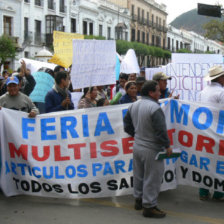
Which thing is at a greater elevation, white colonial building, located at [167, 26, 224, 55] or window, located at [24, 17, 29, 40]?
white colonial building, located at [167, 26, 224, 55]

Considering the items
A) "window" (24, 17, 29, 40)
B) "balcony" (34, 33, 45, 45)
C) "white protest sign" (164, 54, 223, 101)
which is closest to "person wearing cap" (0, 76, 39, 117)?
"white protest sign" (164, 54, 223, 101)

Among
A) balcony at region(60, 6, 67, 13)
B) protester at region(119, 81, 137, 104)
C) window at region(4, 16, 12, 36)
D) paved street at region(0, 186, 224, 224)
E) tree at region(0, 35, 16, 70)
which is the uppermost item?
balcony at region(60, 6, 67, 13)

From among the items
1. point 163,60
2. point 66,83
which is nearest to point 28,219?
point 66,83

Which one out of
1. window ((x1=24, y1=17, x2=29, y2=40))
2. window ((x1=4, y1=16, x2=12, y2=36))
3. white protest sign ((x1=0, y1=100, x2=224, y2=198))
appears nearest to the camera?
white protest sign ((x1=0, y1=100, x2=224, y2=198))

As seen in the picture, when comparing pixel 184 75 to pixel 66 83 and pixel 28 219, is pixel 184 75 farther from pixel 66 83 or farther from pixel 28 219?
pixel 28 219

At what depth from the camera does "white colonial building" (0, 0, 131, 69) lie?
1419 inches

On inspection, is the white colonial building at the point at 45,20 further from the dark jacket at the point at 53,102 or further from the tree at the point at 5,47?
the dark jacket at the point at 53,102

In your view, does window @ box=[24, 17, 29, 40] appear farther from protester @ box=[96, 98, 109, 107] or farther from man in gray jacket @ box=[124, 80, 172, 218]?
man in gray jacket @ box=[124, 80, 172, 218]

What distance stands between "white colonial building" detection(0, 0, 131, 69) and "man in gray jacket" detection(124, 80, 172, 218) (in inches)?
1209

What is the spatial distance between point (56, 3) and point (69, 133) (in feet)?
123

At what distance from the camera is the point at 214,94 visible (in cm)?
571

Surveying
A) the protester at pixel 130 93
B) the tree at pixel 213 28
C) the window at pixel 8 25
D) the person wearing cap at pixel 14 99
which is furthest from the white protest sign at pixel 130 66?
the window at pixel 8 25

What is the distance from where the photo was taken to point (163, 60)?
72938 millimetres

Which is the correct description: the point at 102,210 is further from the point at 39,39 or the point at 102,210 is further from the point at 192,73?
the point at 39,39
